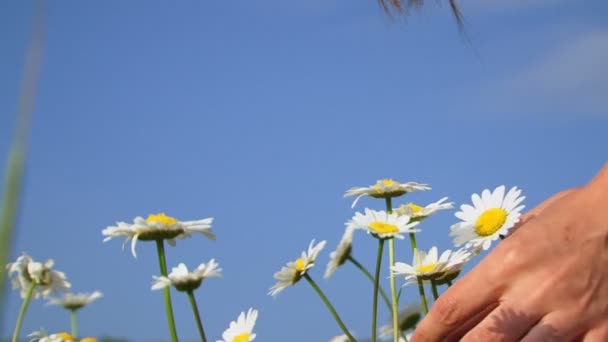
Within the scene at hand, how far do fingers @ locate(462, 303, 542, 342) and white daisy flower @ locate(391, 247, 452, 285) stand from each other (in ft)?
0.41

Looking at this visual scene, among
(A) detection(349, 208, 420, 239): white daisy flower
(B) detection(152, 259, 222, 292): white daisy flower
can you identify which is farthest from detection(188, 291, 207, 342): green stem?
(A) detection(349, 208, 420, 239): white daisy flower

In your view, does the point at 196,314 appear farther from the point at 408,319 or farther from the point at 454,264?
the point at 408,319

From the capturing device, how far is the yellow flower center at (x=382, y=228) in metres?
1.07

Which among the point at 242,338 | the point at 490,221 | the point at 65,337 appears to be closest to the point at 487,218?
the point at 490,221

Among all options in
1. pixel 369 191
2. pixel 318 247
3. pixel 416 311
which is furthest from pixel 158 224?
pixel 416 311

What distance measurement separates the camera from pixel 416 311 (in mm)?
1581

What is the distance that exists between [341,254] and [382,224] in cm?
23

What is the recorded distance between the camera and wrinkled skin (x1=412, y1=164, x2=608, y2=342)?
0.93 meters

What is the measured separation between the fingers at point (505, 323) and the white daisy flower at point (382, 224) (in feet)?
0.59

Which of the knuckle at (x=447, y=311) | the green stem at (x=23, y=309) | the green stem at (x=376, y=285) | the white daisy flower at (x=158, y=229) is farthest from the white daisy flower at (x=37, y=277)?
the knuckle at (x=447, y=311)

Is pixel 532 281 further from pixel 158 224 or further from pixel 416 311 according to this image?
pixel 416 311

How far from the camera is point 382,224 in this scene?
1.10m

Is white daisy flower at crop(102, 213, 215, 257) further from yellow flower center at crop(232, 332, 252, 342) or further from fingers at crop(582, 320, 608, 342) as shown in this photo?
fingers at crop(582, 320, 608, 342)

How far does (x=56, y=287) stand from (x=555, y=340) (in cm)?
103
